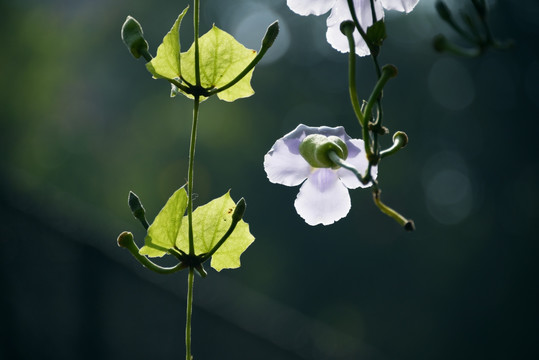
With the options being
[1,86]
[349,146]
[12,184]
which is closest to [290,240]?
[1,86]

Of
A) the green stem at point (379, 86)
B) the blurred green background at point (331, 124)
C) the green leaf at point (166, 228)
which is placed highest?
the blurred green background at point (331, 124)

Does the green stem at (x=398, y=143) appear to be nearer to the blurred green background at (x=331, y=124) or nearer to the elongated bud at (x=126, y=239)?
the elongated bud at (x=126, y=239)

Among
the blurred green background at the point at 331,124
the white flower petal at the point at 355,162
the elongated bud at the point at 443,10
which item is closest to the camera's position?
the elongated bud at the point at 443,10

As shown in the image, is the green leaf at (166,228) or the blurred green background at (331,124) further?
the blurred green background at (331,124)

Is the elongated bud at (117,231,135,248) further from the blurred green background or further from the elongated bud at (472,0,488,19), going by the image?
the blurred green background

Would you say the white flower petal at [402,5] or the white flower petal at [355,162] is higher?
the white flower petal at [402,5]

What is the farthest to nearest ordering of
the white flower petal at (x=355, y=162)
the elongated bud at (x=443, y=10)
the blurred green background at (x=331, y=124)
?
the blurred green background at (x=331, y=124), the white flower petal at (x=355, y=162), the elongated bud at (x=443, y=10)

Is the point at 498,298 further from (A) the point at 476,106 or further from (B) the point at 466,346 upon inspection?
(A) the point at 476,106

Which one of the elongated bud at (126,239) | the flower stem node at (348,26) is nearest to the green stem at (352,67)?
the flower stem node at (348,26)
